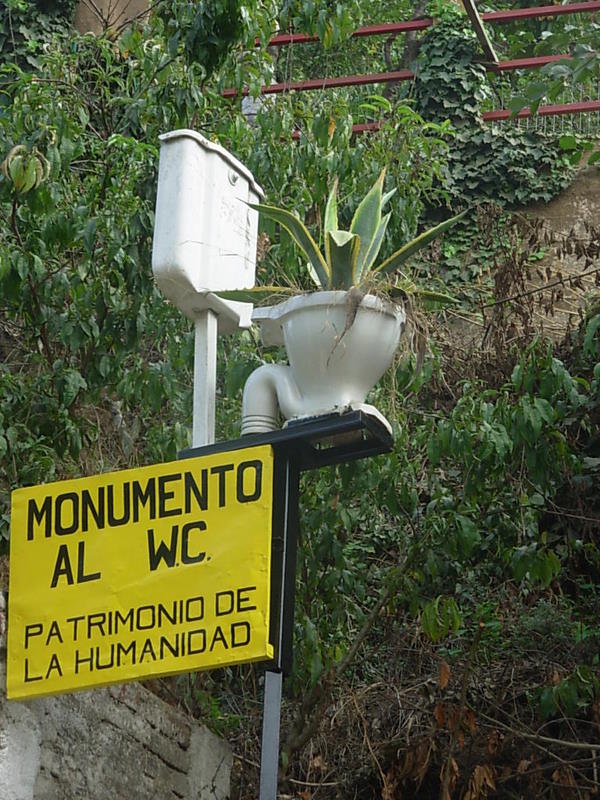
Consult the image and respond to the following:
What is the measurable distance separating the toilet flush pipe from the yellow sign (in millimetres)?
311

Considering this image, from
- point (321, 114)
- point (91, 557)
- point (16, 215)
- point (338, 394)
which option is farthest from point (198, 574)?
point (321, 114)

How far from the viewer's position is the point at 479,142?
44.5 feet

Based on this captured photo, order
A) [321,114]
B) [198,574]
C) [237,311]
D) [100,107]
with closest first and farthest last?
[198,574]
[237,311]
[321,114]
[100,107]

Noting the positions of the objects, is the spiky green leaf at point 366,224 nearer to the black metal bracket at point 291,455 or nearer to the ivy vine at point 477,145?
the black metal bracket at point 291,455

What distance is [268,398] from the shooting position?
4.70 meters

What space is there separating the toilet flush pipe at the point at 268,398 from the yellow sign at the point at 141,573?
1.02 feet

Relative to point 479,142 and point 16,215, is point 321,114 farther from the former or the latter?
point 479,142

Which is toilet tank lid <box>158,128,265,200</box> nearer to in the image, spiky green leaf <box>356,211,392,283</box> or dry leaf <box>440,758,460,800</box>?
spiky green leaf <box>356,211,392,283</box>

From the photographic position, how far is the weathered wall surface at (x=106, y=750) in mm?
4852

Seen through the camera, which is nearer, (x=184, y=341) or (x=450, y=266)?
(x=184, y=341)

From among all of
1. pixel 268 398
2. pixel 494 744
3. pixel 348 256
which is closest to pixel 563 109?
pixel 494 744

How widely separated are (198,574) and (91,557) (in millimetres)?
410

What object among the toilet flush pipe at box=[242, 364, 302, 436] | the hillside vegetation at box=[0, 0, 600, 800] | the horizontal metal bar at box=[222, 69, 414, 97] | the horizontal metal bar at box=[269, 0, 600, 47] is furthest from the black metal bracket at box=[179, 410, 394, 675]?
the horizontal metal bar at box=[269, 0, 600, 47]

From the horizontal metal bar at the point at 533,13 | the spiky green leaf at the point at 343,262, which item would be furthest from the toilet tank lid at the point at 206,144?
the horizontal metal bar at the point at 533,13
